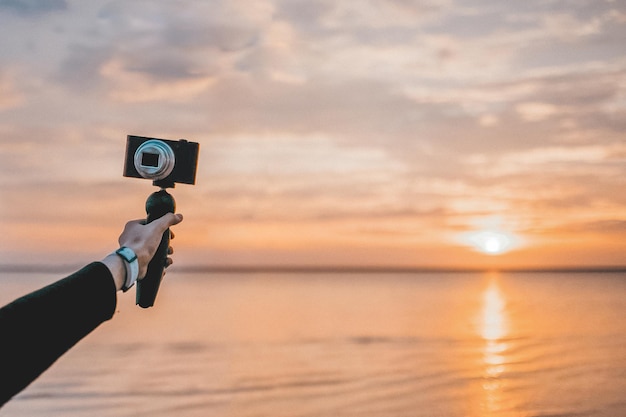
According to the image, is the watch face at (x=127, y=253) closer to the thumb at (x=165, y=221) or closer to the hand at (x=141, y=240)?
the hand at (x=141, y=240)

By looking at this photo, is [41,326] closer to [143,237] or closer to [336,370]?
[143,237]

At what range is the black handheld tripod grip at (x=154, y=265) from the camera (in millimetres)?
1268

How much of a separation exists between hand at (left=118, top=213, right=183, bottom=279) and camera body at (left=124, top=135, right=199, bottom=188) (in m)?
0.16

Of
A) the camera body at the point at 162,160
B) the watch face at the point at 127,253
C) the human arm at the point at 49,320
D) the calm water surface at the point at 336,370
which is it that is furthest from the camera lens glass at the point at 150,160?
the calm water surface at the point at 336,370

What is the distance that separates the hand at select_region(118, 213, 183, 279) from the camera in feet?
3.53

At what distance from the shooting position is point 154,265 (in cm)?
128

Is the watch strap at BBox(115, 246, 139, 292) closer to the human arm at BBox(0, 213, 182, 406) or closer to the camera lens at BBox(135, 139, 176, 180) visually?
the human arm at BBox(0, 213, 182, 406)

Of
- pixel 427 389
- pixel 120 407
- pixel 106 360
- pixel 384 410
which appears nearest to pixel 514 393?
pixel 427 389

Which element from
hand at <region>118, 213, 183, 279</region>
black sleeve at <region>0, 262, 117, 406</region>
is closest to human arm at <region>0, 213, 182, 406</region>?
black sleeve at <region>0, 262, 117, 406</region>

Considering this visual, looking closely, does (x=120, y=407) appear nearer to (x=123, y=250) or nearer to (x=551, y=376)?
(x=551, y=376)

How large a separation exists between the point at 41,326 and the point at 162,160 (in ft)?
2.05

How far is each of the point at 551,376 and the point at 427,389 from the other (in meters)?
3.15

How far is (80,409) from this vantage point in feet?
30.9

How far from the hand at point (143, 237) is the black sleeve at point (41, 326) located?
0.66 feet
